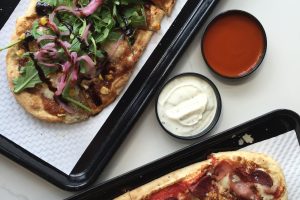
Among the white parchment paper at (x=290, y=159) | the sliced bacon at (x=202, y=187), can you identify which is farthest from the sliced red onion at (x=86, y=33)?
the white parchment paper at (x=290, y=159)

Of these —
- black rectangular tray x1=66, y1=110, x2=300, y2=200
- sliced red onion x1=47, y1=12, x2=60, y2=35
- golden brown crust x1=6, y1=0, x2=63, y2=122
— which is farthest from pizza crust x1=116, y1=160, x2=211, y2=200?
sliced red onion x1=47, y1=12, x2=60, y2=35

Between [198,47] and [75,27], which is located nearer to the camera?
[75,27]

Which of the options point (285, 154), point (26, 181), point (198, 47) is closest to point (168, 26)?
point (198, 47)

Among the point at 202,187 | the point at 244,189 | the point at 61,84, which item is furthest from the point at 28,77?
the point at 244,189

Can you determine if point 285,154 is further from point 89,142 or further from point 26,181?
point 26,181

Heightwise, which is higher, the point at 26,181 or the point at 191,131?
the point at 191,131

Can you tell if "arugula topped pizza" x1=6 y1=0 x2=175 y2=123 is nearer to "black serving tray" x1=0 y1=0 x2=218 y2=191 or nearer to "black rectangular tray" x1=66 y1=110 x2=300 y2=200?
Result: "black serving tray" x1=0 y1=0 x2=218 y2=191
